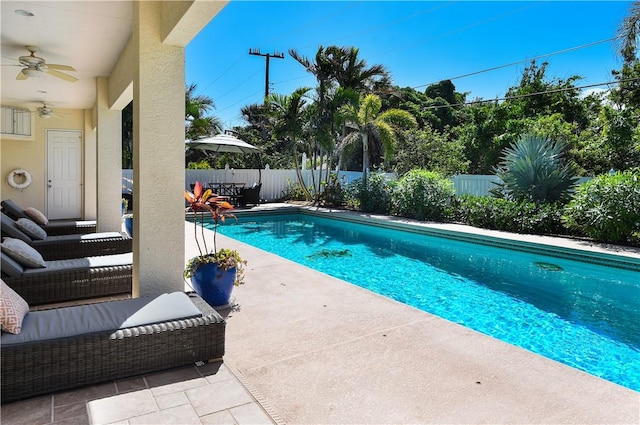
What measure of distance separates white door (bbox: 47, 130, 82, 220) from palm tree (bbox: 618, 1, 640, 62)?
13.0 m

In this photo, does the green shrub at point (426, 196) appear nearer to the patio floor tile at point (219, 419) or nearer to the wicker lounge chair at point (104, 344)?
the wicker lounge chair at point (104, 344)

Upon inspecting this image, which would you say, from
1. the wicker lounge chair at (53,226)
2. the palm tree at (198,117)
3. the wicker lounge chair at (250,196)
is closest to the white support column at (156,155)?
the wicker lounge chair at (53,226)

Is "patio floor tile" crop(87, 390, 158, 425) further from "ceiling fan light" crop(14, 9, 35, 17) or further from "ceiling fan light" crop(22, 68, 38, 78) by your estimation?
"ceiling fan light" crop(22, 68, 38, 78)

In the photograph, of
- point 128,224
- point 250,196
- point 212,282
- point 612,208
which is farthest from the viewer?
point 250,196

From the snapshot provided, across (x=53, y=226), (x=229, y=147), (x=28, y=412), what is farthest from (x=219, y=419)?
(x=229, y=147)

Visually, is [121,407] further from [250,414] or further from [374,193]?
[374,193]

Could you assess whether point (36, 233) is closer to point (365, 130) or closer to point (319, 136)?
point (319, 136)

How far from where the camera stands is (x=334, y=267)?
756 centimetres

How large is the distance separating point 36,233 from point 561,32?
17.7 meters

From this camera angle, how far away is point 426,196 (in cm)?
1193

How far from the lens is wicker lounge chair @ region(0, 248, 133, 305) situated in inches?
157

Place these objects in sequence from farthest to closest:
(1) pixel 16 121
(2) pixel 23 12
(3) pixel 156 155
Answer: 1. (1) pixel 16 121
2. (2) pixel 23 12
3. (3) pixel 156 155

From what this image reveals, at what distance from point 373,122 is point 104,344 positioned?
499 inches

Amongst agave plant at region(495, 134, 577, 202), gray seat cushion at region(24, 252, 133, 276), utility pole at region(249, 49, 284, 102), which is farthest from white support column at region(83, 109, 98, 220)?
utility pole at region(249, 49, 284, 102)
